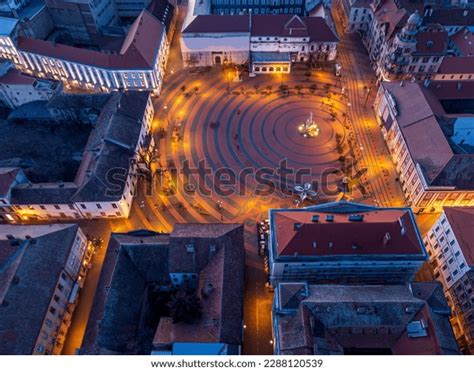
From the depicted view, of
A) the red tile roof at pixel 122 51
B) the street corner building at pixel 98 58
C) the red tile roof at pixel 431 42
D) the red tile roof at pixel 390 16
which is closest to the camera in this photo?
the red tile roof at pixel 431 42

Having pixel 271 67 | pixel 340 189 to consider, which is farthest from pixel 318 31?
pixel 340 189

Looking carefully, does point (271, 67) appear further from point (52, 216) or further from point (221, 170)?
point (52, 216)

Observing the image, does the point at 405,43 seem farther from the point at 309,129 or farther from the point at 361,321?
the point at 361,321

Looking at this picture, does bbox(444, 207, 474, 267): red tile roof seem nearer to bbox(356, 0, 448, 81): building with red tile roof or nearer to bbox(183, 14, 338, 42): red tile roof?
bbox(356, 0, 448, 81): building with red tile roof

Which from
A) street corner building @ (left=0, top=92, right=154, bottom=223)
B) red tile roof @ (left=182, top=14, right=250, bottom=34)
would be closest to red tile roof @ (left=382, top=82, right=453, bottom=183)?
red tile roof @ (left=182, top=14, right=250, bottom=34)

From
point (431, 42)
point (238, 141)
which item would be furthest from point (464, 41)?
point (238, 141)

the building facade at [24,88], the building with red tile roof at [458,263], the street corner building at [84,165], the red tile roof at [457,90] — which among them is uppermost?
the building facade at [24,88]

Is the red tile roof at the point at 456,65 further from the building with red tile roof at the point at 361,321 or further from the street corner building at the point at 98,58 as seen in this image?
the street corner building at the point at 98,58
